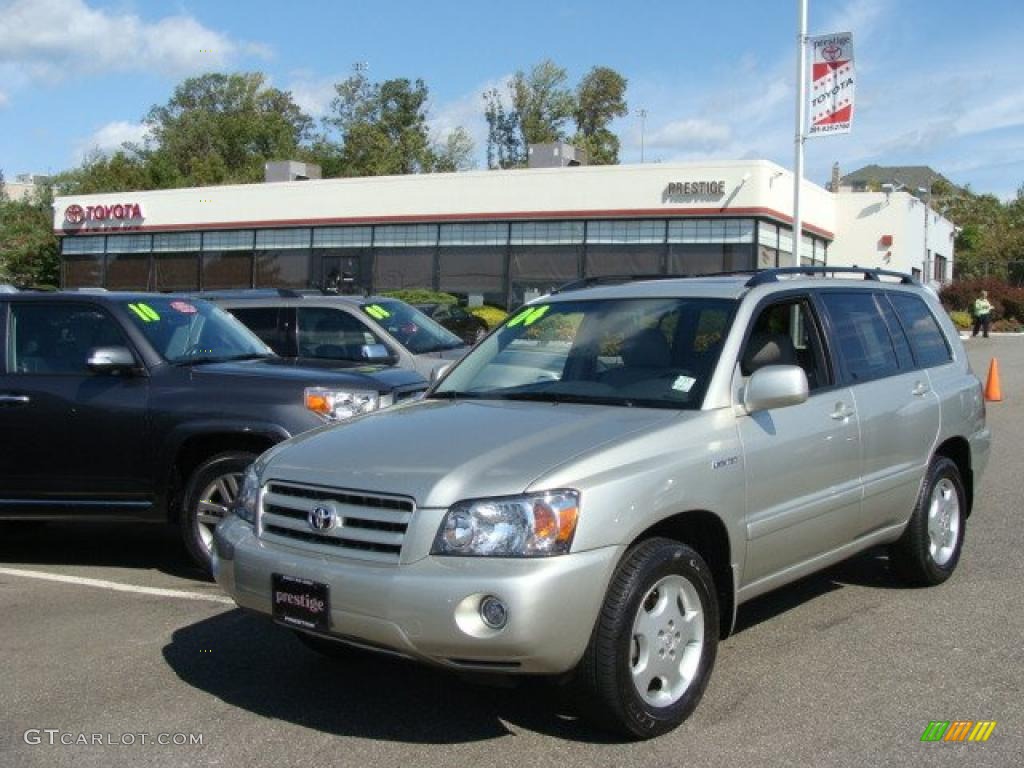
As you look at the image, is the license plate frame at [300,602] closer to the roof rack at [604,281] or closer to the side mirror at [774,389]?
the side mirror at [774,389]

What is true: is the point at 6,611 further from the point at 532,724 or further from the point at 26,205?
the point at 26,205

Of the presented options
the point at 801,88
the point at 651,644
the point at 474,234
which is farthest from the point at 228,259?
the point at 651,644

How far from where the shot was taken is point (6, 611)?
624 cm

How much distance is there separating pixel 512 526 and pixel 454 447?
0.51 meters

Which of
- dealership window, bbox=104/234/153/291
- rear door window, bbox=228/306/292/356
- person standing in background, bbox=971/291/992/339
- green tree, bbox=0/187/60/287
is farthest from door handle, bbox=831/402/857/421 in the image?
green tree, bbox=0/187/60/287

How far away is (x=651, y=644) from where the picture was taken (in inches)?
167

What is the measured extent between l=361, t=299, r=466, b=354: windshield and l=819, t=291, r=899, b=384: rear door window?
632 centimetres

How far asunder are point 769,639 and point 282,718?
2422 millimetres

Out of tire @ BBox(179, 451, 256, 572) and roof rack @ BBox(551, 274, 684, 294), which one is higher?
roof rack @ BBox(551, 274, 684, 294)

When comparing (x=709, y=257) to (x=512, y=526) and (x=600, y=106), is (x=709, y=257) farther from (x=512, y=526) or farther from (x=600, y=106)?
(x=600, y=106)

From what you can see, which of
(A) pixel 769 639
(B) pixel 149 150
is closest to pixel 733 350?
(A) pixel 769 639

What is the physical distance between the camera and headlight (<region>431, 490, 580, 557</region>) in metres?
3.90

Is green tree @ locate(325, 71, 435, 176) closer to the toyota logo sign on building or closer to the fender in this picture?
the toyota logo sign on building

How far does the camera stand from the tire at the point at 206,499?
673 centimetres
